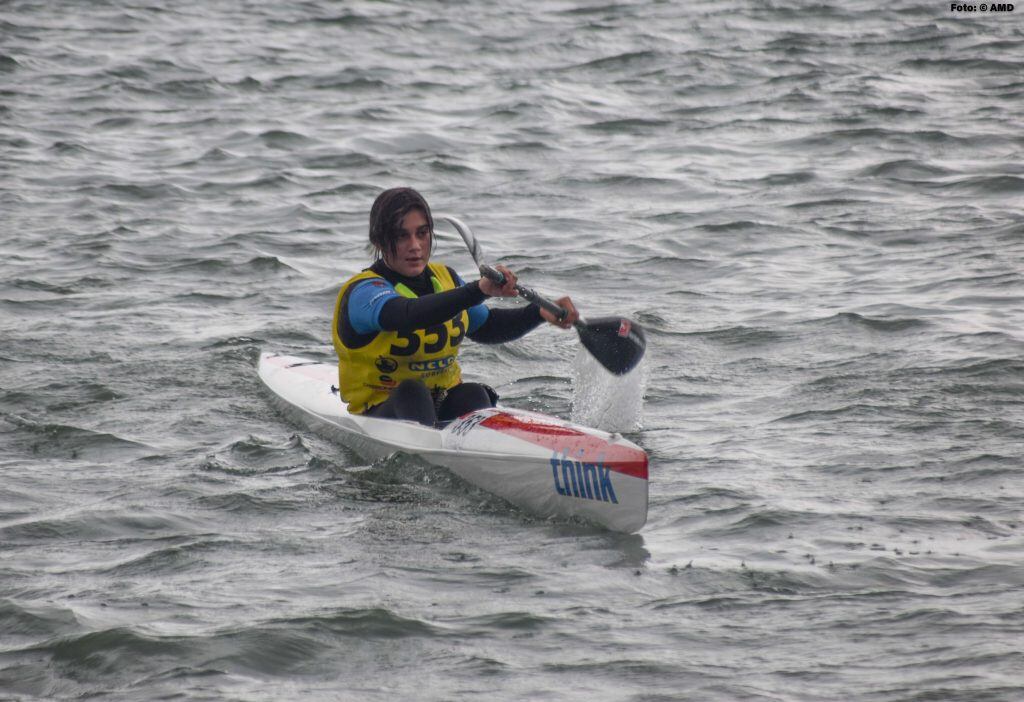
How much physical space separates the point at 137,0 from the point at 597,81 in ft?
24.5

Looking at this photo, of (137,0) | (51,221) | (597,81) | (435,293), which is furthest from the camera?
(137,0)

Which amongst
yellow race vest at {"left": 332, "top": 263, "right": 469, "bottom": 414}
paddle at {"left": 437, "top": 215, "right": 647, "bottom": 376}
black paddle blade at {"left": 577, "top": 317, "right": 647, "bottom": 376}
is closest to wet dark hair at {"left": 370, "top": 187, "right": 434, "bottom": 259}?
yellow race vest at {"left": 332, "top": 263, "right": 469, "bottom": 414}

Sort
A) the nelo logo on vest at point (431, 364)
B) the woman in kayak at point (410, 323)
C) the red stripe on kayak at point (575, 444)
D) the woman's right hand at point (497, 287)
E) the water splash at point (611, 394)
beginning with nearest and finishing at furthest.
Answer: the red stripe on kayak at point (575, 444) < the woman's right hand at point (497, 287) < the woman in kayak at point (410, 323) < the nelo logo on vest at point (431, 364) < the water splash at point (611, 394)

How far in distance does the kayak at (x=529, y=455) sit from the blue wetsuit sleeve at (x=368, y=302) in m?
0.52

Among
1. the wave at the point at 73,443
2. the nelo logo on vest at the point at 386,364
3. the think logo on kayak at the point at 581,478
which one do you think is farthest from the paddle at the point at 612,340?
the wave at the point at 73,443

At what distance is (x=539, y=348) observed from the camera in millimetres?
8625

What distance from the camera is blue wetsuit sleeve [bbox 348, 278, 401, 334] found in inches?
239

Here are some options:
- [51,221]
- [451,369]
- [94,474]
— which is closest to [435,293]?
[451,369]

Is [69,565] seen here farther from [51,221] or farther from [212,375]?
[51,221]

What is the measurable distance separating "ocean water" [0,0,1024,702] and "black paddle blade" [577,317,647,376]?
0.25 m

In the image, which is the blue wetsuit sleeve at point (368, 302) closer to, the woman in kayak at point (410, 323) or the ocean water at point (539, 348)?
the woman in kayak at point (410, 323)

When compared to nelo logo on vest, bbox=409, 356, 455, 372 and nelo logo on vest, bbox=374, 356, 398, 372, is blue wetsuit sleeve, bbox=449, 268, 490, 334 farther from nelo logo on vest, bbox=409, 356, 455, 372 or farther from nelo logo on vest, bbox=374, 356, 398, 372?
nelo logo on vest, bbox=374, 356, 398, 372

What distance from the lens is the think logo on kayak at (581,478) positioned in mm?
5410

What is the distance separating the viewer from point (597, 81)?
16.2 metres
